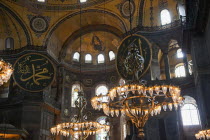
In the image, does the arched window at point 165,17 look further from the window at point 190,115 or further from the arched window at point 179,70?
the window at point 190,115

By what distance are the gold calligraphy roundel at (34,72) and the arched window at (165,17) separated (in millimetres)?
7245

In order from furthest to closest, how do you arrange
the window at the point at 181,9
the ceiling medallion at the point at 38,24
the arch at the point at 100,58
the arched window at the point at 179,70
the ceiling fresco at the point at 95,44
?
1. the arch at the point at 100,58
2. the ceiling fresco at the point at 95,44
3. the arched window at the point at 179,70
4. the ceiling medallion at the point at 38,24
5. the window at the point at 181,9

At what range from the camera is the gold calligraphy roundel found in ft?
40.1

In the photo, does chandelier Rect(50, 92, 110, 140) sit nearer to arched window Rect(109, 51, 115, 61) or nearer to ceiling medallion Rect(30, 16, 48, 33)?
ceiling medallion Rect(30, 16, 48, 33)

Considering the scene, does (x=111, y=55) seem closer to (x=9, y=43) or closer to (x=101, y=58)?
(x=101, y=58)

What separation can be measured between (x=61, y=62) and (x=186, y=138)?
9.37m

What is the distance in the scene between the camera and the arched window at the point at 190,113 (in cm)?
1578

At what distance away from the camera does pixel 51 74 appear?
1245cm

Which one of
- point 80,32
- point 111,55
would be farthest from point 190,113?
point 80,32

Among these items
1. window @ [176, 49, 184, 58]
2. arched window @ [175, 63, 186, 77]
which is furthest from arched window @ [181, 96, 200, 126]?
window @ [176, 49, 184, 58]

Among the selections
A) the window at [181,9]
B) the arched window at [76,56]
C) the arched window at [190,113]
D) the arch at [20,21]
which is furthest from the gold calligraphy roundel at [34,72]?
the arched window at [190,113]

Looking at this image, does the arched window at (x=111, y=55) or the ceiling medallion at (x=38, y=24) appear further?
the arched window at (x=111, y=55)

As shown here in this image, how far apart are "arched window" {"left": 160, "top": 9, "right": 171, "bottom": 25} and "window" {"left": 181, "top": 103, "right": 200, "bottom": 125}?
525 cm

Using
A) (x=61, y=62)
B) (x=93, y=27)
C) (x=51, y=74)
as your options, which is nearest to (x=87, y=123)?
(x=51, y=74)
